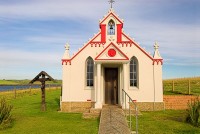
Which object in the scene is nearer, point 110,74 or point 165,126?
point 165,126

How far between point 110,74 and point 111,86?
1010 millimetres

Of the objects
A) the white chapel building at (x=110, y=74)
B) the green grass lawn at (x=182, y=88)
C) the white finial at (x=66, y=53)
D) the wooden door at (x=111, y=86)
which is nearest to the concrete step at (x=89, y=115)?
the white chapel building at (x=110, y=74)

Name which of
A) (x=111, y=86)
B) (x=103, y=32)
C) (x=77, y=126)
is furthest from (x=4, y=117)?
(x=103, y=32)

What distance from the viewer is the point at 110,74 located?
19.5 m

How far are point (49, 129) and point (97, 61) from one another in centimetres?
695

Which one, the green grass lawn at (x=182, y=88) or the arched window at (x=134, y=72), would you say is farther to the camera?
the green grass lawn at (x=182, y=88)

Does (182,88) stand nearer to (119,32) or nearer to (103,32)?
(119,32)

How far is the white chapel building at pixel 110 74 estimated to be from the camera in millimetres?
18953

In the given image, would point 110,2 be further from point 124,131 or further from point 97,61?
point 124,131

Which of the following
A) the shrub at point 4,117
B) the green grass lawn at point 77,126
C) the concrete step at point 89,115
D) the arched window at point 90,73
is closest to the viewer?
the green grass lawn at point 77,126

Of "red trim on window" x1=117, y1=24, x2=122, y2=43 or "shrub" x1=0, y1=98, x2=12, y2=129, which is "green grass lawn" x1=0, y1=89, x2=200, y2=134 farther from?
"red trim on window" x1=117, y1=24, x2=122, y2=43

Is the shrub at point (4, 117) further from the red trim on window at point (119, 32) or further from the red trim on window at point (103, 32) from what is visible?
the red trim on window at point (119, 32)

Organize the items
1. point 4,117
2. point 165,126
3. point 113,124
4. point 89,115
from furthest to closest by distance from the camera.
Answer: point 89,115
point 4,117
point 165,126
point 113,124

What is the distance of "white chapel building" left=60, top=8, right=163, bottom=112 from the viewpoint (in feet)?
62.2
